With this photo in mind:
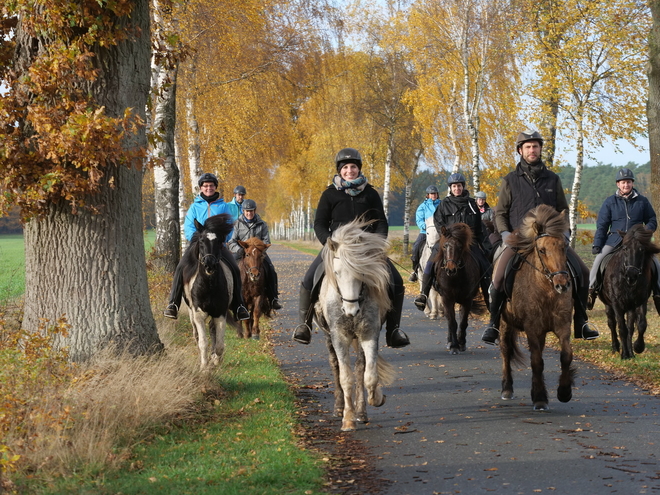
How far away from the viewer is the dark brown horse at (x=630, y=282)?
36.1 feet

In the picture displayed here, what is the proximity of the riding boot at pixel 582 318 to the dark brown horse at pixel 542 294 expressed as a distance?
52 cm

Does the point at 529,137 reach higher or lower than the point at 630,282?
higher

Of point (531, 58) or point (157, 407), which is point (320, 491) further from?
point (531, 58)

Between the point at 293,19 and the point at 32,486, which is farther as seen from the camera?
the point at 293,19

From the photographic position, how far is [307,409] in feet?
27.3

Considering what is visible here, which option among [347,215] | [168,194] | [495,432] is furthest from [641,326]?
[168,194]

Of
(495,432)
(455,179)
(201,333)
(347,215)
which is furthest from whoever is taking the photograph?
(455,179)

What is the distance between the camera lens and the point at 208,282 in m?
10.3

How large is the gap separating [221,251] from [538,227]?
15.1 ft

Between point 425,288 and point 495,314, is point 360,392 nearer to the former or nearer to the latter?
point 495,314

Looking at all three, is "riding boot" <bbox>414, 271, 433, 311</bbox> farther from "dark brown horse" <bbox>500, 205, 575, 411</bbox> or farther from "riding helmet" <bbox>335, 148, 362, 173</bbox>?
"riding helmet" <bbox>335, 148, 362, 173</bbox>

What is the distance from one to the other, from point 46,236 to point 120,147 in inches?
A: 55.9

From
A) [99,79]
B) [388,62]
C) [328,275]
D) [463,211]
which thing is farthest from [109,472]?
[388,62]

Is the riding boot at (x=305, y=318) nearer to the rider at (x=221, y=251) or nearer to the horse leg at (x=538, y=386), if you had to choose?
the horse leg at (x=538, y=386)
